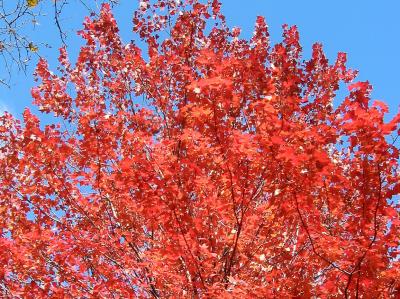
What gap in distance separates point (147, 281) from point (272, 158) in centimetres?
315

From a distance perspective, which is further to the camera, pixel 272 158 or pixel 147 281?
pixel 147 281

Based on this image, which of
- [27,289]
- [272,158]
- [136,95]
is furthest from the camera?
[136,95]

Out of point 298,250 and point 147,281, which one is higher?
point 298,250

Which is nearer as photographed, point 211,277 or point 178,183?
point 178,183

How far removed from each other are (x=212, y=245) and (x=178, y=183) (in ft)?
4.16

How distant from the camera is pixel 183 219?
5949 mm

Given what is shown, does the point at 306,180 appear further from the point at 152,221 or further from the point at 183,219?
the point at 152,221

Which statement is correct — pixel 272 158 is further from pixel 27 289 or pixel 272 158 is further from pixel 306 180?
pixel 27 289

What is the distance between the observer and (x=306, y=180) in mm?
5465

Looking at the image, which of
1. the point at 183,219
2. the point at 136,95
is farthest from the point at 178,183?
the point at 136,95

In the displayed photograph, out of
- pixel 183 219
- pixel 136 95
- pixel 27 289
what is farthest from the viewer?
pixel 136 95

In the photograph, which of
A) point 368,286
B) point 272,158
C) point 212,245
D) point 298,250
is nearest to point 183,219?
point 212,245

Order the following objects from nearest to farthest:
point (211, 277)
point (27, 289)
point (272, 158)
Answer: point (272, 158)
point (211, 277)
point (27, 289)

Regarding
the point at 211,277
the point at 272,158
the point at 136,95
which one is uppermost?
the point at 136,95
